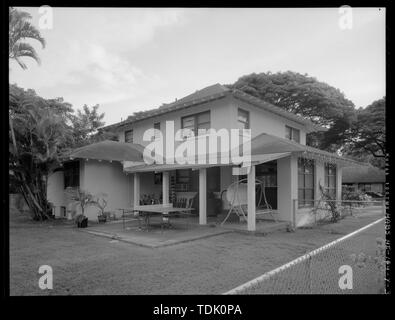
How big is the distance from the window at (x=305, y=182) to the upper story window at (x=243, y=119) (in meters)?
2.93

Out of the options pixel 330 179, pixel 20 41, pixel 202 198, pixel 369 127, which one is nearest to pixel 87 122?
pixel 20 41

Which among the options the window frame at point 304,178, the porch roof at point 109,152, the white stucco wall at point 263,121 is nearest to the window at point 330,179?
the window frame at point 304,178

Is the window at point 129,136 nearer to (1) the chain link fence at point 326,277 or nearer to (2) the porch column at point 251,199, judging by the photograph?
(2) the porch column at point 251,199

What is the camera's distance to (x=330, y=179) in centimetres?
1596

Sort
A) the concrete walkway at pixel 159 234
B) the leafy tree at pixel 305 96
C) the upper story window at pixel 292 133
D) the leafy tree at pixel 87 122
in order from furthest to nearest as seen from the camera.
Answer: the leafy tree at pixel 87 122, the leafy tree at pixel 305 96, the upper story window at pixel 292 133, the concrete walkway at pixel 159 234

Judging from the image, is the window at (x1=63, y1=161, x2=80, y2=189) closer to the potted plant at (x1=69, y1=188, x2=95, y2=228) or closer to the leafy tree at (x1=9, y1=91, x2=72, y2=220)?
the leafy tree at (x1=9, y1=91, x2=72, y2=220)

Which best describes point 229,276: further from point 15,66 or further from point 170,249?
point 15,66

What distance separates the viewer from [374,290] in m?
4.46

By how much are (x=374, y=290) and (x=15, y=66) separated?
13.4 m

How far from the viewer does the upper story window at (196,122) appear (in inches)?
522

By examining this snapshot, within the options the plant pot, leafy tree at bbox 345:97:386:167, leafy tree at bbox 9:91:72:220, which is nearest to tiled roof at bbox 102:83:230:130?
leafy tree at bbox 9:91:72:220

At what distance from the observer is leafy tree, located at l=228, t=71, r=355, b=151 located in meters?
25.5

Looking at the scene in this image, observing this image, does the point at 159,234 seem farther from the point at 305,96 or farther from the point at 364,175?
the point at 364,175
